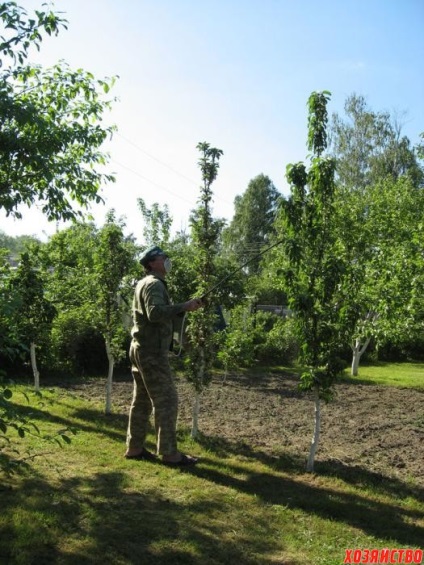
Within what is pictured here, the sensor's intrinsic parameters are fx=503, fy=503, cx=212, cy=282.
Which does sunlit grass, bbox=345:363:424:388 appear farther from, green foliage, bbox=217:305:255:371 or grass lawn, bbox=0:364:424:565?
grass lawn, bbox=0:364:424:565

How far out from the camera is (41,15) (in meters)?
4.39

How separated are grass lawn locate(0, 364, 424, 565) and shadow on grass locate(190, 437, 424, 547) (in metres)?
0.01

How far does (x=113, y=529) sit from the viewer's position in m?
4.04

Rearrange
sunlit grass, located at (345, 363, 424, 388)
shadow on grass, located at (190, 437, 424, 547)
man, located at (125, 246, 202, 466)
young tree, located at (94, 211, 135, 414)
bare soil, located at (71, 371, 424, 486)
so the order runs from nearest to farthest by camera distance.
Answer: shadow on grass, located at (190, 437, 424, 547) < man, located at (125, 246, 202, 466) < bare soil, located at (71, 371, 424, 486) < young tree, located at (94, 211, 135, 414) < sunlit grass, located at (345, 363, 424, 388)

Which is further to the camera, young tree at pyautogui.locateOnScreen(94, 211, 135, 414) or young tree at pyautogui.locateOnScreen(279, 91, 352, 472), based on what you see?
young tree at pyautogui.locateOnScreen(94, 211, 135, 414)

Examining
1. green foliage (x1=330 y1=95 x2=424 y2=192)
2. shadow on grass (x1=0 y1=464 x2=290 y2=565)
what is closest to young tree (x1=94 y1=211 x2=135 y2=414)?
shadow on grass (x1=0 y1=464 x2=290 y2=565)

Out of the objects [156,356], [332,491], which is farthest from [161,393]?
[332,491]

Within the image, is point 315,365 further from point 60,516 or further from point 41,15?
point 41,15

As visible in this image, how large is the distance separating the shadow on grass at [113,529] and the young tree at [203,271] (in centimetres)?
221

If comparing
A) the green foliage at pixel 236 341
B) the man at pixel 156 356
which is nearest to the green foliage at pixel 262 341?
the green foliage at pixel 236 341

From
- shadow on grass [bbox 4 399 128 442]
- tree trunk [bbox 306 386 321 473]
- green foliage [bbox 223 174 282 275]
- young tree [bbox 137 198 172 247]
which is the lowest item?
shadow on grass [bbox 4 399 128 442]

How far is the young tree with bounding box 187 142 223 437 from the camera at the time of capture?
271 inches

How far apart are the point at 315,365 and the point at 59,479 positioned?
303 centimetres

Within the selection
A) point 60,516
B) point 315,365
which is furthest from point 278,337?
point 60,516
